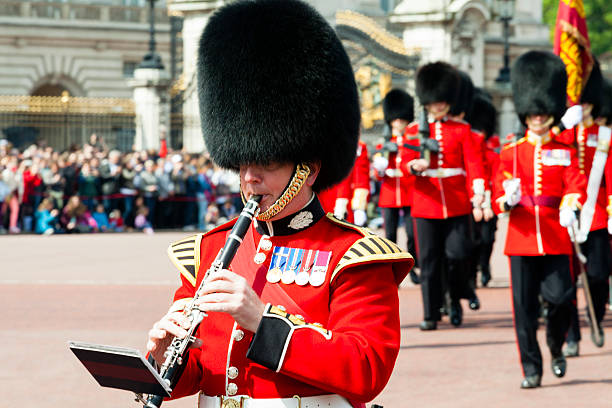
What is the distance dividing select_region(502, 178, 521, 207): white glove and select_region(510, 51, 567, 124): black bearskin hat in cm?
57

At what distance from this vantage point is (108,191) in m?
19.6

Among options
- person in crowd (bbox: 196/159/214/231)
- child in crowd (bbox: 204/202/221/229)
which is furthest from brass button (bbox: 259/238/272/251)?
person in crowd (bbox: 196/159/214/231)

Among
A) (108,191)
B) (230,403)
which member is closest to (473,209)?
(230,403)

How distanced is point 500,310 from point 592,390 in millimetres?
3546

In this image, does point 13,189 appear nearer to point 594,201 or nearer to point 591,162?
point 591,162

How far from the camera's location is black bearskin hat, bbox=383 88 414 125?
1220 centimetres

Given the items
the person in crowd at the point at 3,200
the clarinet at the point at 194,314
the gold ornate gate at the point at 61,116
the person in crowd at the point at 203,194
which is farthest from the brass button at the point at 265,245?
the gold ornate gate at the point at 61,116

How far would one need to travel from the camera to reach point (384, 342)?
9.97 ft

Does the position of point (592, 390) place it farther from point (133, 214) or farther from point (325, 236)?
point (133, 214)

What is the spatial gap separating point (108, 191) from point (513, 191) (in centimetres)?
1305

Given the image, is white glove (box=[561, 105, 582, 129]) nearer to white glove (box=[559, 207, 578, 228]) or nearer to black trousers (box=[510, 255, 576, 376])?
white glove (box=[559, 207, 578, 228])

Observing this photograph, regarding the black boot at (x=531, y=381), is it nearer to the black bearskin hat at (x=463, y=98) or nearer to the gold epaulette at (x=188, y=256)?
the black bearskin hat at (x=463, y=98)

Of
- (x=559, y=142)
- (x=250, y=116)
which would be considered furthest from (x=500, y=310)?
(x=250, y=116)

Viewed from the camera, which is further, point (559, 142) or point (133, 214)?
point (133, 214)
